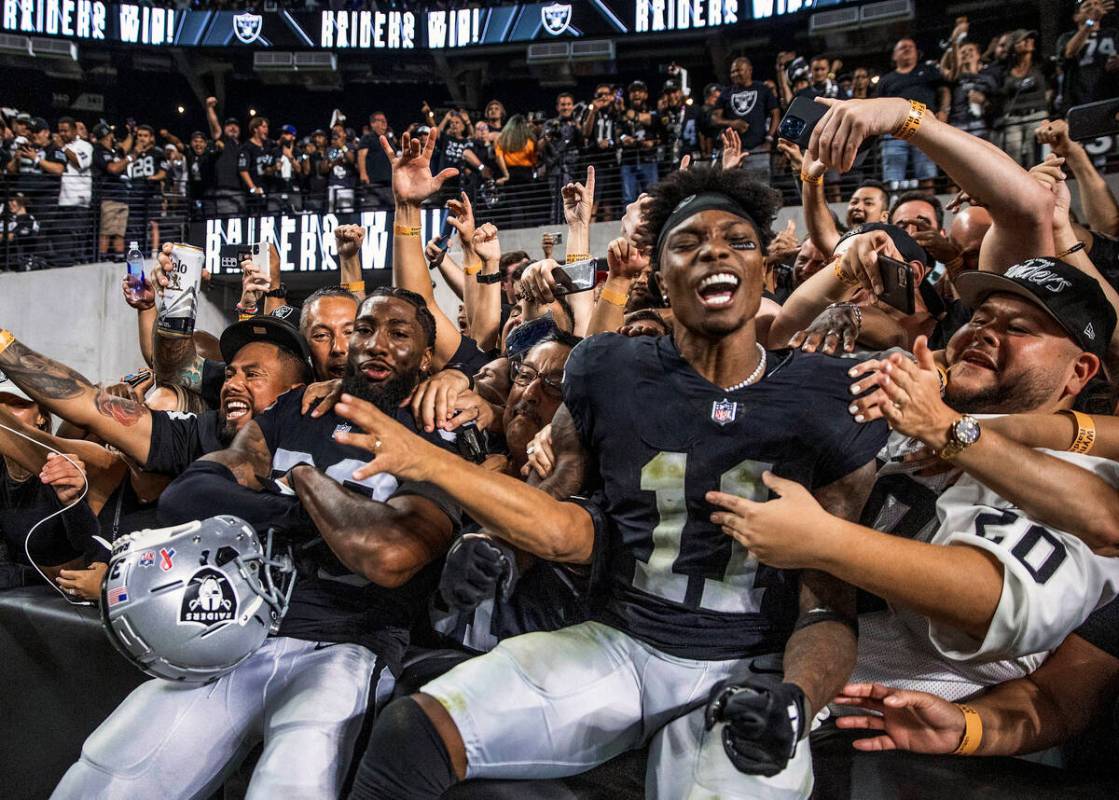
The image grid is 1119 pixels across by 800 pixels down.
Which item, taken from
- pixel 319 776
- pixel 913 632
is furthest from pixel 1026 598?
pixel 319 776

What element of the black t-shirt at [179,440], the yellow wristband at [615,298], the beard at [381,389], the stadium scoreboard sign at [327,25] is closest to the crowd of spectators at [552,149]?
the stadium scoreboard sign at [327,25]

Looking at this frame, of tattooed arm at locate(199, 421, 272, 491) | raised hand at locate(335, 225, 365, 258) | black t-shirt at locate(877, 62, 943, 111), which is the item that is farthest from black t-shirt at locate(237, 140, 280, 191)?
tattooed arm at locate(199, 421, 272, 491)

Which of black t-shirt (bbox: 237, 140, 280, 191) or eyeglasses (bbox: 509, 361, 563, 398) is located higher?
black t-shirt (bbox: 237, 140, 280, 191)

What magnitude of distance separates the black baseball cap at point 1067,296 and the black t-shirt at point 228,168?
41.3 ft

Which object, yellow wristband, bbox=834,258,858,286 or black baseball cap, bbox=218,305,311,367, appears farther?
black baseball cap, bbox=218,305,311,367

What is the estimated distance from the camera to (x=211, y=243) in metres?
12.8

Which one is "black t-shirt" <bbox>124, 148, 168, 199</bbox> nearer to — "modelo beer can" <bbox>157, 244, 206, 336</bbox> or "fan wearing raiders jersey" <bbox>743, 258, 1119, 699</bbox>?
"modelo beer can" <bbox>157, 244, 206, 336</bbox>

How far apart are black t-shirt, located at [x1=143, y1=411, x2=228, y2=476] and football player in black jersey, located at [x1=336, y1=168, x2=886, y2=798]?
5.13 ft

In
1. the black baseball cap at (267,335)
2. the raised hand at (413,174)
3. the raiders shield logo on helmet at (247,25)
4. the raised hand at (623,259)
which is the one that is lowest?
the black baseball cap at (267,335)

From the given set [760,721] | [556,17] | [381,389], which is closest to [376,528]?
→ [381,389]

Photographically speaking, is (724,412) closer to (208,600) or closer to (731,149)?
(208,600)

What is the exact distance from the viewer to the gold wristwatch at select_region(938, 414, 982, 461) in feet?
6.42

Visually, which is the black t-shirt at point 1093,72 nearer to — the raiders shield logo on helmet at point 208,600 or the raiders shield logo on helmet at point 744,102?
the raiders shield logo on helmet at point 744,102

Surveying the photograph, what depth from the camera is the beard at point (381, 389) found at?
3154mm
